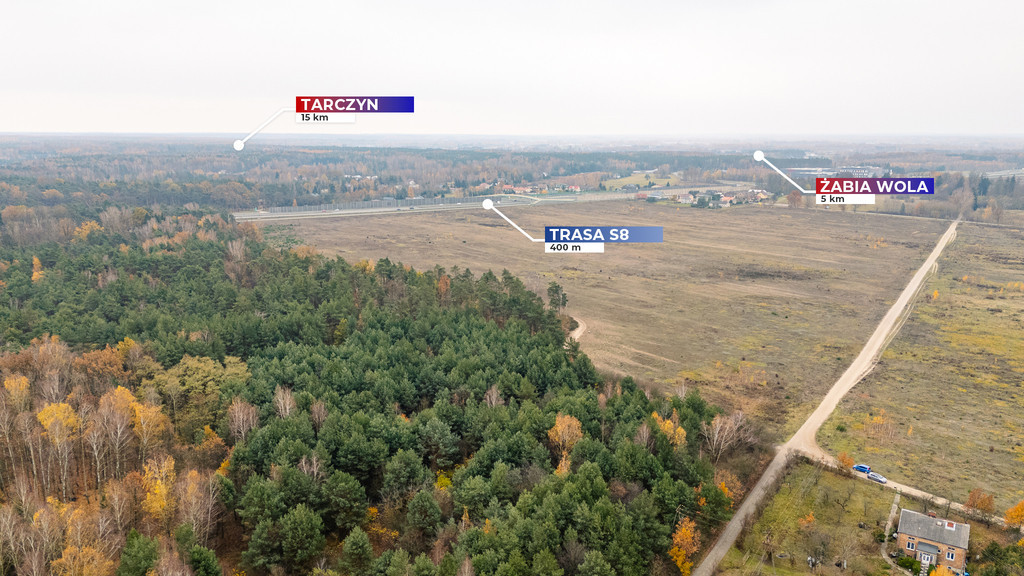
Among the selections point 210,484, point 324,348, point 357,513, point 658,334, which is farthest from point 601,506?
point 658,334

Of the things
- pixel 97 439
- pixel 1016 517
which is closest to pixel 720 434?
pixel 1016 517

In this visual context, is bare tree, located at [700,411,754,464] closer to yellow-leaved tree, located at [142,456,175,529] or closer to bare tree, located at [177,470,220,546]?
bare tree, located at [177,470,220,546]

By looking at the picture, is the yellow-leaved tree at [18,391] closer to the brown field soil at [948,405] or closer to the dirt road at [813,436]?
the dirt road at [813,436]

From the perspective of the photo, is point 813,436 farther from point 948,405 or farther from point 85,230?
point 85,230

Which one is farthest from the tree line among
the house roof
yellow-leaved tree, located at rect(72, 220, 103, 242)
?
yellow-leaved tree, located at rect(72, 220, 103, 242)

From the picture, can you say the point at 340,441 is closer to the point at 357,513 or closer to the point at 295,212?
the point at 357,513
